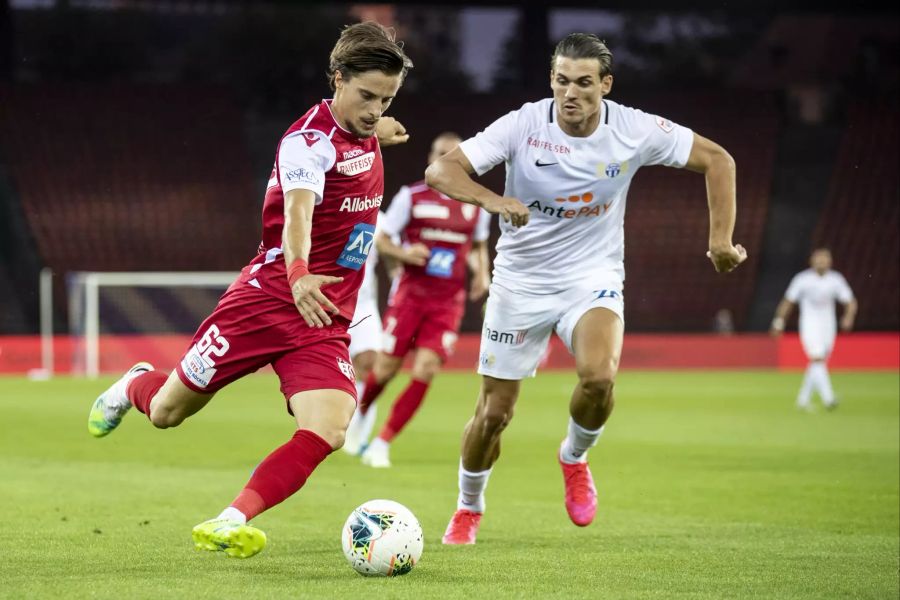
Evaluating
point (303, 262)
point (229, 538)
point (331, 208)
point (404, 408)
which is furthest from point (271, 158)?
point (229, 538)

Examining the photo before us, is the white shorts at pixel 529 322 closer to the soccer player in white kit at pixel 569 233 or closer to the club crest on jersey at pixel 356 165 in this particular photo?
the soccer player in white kit at pixel 569 233

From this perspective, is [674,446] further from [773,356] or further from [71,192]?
[71,192]

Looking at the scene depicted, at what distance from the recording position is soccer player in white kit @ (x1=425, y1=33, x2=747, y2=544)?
19.7 ft

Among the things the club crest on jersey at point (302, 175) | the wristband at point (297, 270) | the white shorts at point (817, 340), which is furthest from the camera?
the white shorts at point (817, 340)

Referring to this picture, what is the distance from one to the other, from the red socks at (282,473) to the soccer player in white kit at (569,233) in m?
1.37

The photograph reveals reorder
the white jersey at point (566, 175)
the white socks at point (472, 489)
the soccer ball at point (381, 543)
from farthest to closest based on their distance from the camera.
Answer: the white socks at point (472, 489)
the white jersey at point (566, 175)
the soccer ball at point (381, 543)

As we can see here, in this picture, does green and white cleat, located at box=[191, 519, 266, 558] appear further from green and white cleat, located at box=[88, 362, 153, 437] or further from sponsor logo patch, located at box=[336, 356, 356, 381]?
green and white cleat, located at box=[88, 362, 153, 437]

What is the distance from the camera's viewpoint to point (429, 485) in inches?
352

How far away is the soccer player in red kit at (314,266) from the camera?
5.09 metres

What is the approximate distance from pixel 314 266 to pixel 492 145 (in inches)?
44.4

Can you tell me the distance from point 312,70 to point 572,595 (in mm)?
30613

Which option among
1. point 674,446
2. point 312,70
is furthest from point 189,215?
point 674,446

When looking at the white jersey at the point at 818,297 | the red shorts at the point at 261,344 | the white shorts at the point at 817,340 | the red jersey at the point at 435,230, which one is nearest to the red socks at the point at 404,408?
the red jersey at the point at 435,230

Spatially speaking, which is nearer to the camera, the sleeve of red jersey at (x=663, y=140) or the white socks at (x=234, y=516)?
the white socks at (x=234, y=516)
